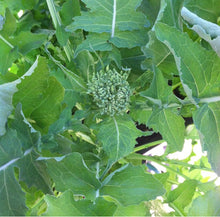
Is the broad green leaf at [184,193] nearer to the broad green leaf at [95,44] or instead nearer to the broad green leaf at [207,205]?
the broad green leaf at [207,205]

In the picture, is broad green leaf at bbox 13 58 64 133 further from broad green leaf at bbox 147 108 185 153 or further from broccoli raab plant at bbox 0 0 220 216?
broad green leaf at bbox 147 108 185 153

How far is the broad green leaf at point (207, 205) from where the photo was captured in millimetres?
414

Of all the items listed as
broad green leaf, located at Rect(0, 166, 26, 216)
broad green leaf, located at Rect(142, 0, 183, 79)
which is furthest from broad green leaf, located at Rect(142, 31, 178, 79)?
broad green leaf, located at Rect(0, 166, 26, 216)

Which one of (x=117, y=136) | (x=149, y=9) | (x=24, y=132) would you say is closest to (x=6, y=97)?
(x=24, y=132)

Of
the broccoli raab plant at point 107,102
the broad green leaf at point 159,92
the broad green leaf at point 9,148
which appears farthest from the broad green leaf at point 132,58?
the broad green leaf at point 9,148

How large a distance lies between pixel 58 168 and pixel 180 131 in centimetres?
18

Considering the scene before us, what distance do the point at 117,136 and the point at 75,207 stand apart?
12cm

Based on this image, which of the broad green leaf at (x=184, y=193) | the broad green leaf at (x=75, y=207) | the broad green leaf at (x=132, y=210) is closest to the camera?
the broad green leaf at (x=75, y=207)

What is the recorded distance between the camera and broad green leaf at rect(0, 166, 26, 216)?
43 cm

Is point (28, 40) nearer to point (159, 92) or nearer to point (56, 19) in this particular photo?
point (56, 19)

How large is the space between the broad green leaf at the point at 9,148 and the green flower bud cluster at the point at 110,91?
117 millimetres

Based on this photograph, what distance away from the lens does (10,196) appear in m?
0.43

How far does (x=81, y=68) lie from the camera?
1.57 ft

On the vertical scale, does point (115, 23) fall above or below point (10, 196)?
above
